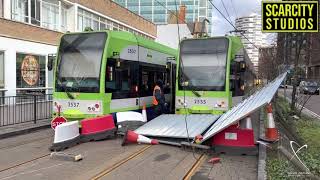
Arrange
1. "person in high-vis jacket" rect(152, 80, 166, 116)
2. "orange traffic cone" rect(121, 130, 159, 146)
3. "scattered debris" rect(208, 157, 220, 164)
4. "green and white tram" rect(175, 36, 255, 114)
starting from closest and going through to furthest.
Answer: "scattered debris" rect(208, 157, 220, 164)
"orange traffic cone" rect(121, 130, 159, 146)
"green and white tram" rect(175, 36, 255, 114)
"person in high-vis jacket" rect(152, 80, 166, 116)

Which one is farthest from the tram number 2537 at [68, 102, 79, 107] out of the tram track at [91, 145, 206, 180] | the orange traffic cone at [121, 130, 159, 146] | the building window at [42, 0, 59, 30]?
the building window at [42, 0, 59, 30]

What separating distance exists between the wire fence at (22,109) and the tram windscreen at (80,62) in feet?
12.2

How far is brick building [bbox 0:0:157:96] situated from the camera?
25828 mm

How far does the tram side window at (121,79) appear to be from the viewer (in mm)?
13829

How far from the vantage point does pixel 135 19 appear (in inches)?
1977

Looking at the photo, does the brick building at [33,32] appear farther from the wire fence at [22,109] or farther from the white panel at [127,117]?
the white panel at [127,117]

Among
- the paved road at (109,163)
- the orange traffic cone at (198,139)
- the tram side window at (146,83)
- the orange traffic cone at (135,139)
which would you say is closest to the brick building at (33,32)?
the tram side window at (146,83)

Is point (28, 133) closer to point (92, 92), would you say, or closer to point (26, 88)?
point (92, 92)

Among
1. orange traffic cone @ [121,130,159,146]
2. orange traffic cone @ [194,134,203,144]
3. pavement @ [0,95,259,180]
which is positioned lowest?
pavement @ [0,95,259,180]

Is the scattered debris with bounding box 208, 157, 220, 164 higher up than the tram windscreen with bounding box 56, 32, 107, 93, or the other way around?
the tram windscreen with bounding box 56, 32, 107, 93

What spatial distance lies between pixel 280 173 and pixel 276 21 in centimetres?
271

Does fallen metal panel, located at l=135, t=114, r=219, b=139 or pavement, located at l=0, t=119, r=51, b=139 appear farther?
pavement, located at l=0, t=119, r=51, b=139

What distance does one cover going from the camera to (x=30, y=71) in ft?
94.0

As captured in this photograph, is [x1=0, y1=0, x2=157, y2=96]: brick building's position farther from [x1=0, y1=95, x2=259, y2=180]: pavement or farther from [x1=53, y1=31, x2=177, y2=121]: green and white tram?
[x1=0, y1=95, x2=259, y2=180]: pavement
